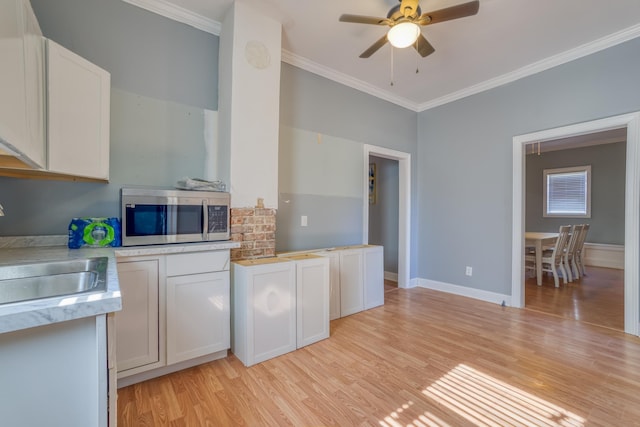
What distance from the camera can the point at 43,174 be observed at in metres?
1.75

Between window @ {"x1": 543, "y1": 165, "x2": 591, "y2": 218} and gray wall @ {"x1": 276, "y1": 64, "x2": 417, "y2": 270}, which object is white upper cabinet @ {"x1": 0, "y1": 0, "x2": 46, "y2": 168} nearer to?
gray wall @ {"x1": 276, "y1": 64, "x2": 417, "y2": 270}

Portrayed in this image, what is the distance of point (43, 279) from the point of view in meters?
1.27

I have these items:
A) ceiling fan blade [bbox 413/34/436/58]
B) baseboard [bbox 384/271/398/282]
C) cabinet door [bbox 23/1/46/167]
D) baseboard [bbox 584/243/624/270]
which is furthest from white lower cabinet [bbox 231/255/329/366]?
baseboard [bbox 584/243/624/270]

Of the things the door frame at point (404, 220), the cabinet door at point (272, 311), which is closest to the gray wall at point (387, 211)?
the door frame at point (404, 220)

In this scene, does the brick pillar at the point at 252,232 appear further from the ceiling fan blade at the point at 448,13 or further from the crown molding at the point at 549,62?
the crown molding at the point at 549,62

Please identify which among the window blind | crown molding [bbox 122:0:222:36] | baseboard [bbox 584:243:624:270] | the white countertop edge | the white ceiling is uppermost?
the white ceiling

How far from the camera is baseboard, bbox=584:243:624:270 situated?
→ 18.4 ft

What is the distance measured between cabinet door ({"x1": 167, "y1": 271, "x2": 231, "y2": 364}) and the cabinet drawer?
38 mm

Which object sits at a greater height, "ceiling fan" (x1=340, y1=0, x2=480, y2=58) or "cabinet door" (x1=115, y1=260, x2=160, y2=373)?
"ceiling fan" (x1=340, y1=0, x2=480, y2=58)

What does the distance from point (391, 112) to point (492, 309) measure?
2.93m

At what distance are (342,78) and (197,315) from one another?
306 centimetres

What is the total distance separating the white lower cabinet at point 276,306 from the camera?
2.14 m

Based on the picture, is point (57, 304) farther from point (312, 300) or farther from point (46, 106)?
point (312, 300)

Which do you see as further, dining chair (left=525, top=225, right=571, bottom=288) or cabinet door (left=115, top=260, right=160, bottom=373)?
dining chair (left=525, top=225, right=571, bottom=288)
